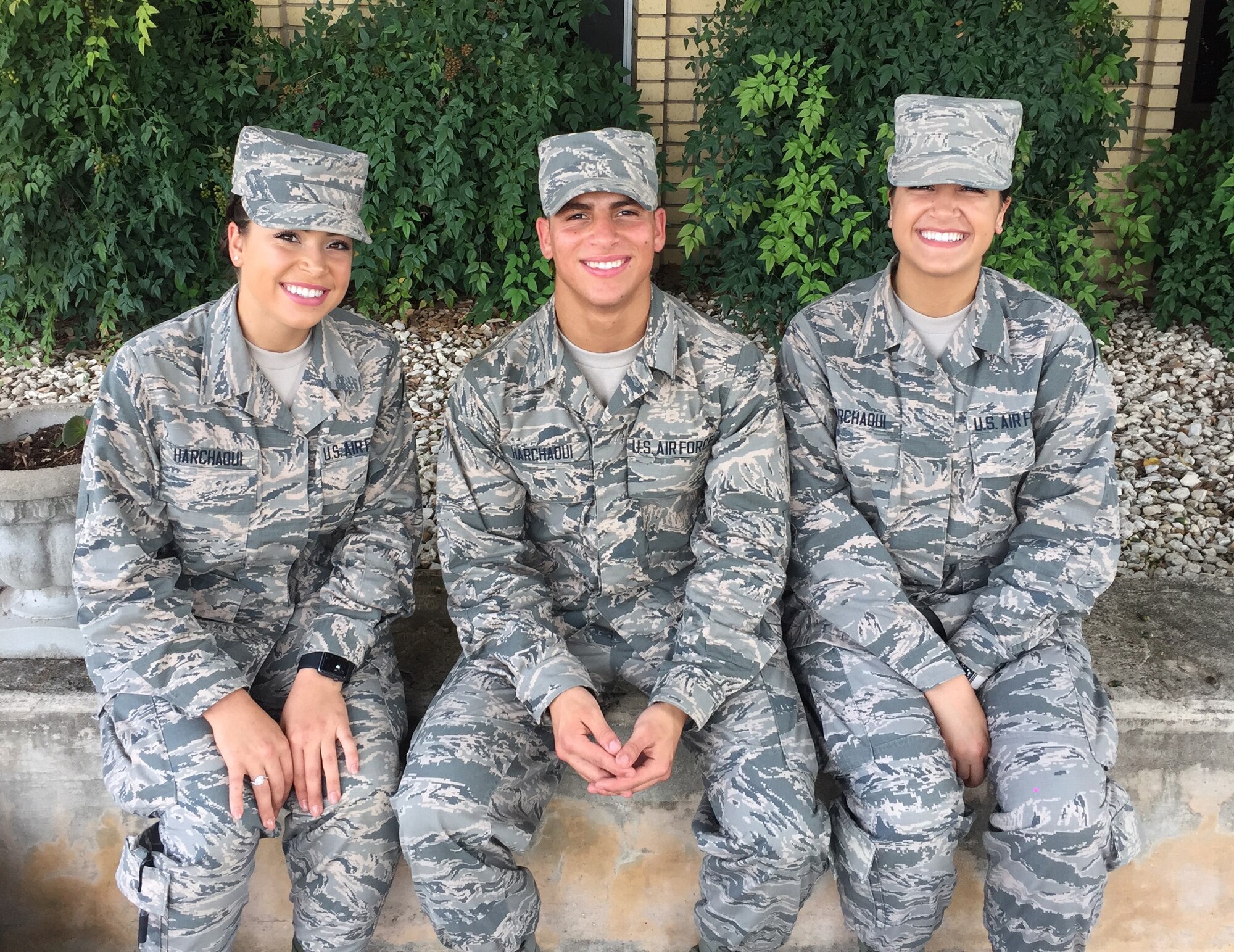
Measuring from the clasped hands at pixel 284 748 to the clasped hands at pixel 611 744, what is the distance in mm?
416

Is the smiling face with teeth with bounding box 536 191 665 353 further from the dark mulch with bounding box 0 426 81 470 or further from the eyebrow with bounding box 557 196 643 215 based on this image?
the dark mulch with bounding box 0 426 81 470

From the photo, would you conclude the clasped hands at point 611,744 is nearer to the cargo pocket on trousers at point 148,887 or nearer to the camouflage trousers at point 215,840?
the camouflage trousers at point 215,840

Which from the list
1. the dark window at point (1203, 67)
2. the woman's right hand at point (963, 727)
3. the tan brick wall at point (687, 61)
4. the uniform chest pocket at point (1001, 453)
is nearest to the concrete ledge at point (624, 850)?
the woman's right hand at point (963, 727)

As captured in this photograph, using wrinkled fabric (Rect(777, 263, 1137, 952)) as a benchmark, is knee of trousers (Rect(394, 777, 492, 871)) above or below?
below

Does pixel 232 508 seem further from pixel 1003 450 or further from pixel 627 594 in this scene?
pixel 1003 450

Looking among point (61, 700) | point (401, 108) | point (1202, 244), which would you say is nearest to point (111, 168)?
point (401, 108)

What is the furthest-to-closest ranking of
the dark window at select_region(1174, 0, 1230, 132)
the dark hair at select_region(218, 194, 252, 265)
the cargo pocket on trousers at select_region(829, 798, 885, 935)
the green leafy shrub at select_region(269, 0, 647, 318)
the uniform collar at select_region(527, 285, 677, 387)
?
the dark window at select_region(1174, 0, 1230, 132) < the green leafy shrub at select_region(269, 0, 647, 318) < the uniform collar at select_region(527, 285, 677, 387) < the dark hair at select_region(218, 194, 252, 265) < the cargo pocket on trousers at select_region(829, 798, 885, 935)

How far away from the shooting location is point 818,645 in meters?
2.44

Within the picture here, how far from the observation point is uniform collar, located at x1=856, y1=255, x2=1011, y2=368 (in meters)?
2.39

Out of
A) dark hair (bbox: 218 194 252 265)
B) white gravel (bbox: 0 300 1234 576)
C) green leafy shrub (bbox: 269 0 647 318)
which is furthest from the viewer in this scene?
green leafy shrub (bbox: 269 0 647 318)

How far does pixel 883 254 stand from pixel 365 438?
111 inches

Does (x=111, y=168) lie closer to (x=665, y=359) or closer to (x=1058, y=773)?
(x=665, y=359)

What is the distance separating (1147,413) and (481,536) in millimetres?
3341

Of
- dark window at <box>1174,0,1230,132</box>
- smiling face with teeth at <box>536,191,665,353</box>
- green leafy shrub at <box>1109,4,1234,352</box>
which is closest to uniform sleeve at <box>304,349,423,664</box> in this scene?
smiling face with teeth at <box>536,191,665,353</box>
